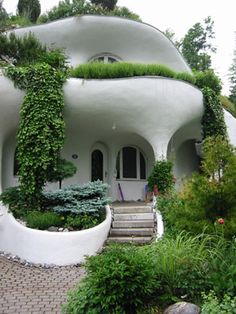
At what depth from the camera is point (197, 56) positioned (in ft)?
98.7

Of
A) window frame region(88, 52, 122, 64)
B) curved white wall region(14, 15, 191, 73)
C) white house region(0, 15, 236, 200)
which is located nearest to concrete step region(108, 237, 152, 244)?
white house region(0, 15, 236, 200)

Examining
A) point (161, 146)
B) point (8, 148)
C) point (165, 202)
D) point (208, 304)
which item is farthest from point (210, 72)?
point (208, 304)

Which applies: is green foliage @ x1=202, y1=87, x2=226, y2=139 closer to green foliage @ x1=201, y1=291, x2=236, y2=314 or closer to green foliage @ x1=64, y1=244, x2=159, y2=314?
green foliage @ x1=64, y1=244, x2=159, y2=314

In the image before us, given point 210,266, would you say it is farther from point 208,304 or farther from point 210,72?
point 210,72

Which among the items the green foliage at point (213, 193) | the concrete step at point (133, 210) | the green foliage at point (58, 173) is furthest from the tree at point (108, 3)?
the green foliage at point (213, 193)

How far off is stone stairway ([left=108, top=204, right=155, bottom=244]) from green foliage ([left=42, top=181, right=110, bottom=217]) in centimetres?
65

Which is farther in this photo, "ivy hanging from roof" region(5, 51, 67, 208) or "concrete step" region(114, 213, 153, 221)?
"concrete step" region(114, 213, 153, 221)

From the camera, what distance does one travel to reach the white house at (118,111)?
38.3ft

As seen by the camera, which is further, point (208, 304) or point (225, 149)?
point (225, 149)

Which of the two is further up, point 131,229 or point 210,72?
point 210,72

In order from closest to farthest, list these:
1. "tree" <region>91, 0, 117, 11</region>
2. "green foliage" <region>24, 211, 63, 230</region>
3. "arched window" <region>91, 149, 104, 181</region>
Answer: "green foliage" <region>24, 211, 63, 230</region> → "arched window" <region>91, 149, 104, 181</region> → "tree" <region>91, 0, 117, 11</region>

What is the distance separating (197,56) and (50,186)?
21186 millimetres

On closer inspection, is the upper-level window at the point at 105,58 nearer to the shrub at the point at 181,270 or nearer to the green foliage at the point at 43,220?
the green foliage at the point at 43,220

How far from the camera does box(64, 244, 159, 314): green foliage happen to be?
4551mm
